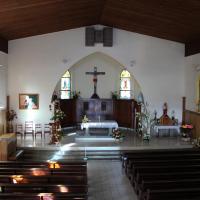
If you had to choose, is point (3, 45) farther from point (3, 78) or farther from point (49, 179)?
point (49, 179)

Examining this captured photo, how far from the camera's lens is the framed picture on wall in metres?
16.6

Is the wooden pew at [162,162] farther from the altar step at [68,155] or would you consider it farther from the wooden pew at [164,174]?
Result: the altar step at [68,155]

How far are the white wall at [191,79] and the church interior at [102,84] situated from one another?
0.05 m

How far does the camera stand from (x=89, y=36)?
16625 millimetres

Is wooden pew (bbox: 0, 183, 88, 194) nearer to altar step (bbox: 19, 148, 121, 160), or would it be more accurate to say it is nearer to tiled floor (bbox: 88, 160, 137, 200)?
tiled floor (bbox: 88, 160, 137, 200)

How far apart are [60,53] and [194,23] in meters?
7.24

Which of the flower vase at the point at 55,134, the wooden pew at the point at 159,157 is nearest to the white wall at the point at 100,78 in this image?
the flower vase at the point at 55,134

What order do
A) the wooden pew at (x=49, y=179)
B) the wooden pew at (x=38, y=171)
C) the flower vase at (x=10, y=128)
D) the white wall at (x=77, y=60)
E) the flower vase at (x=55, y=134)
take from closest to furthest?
the wooden pew at (x=49, y=179)
the wooden pew at (x=38, y=171)
the flower vase at (x=55, y=134)
the flower vase at (x=10, y=128)
the white wall at (x=77, y=60)

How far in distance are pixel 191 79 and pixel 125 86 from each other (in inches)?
184

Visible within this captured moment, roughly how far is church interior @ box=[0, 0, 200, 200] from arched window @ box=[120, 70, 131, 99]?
0.21 ft

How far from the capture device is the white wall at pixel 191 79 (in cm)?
1576

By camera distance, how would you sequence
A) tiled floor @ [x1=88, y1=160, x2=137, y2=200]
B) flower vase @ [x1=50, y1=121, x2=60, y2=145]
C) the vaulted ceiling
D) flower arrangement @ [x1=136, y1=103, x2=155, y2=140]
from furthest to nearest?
flower arrangement @ [x1=136, y1=103, x2=155, y2=140]
flower vase @ [x1=50, y1=121, x2=60, y2=145]
the vaulted ceiling
tiled floor @ [x1=88, y1=160, x2=137, y2=200]

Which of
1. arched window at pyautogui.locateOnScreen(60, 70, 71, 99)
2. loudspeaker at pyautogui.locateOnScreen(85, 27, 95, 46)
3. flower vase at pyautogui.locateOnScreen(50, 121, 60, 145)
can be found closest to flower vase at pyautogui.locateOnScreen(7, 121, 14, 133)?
flower vase at pyautogui.locateOnScreen(50, 121, 60, 145)

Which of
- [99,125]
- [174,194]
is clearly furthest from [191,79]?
[174,194]
